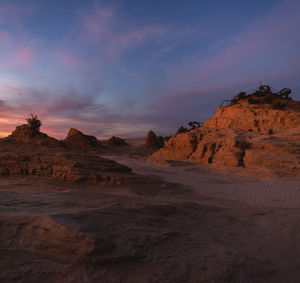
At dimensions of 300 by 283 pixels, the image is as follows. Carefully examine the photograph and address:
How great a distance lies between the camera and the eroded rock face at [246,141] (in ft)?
32.2

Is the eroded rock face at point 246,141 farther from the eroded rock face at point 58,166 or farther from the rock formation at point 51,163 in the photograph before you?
the eroded rock face at point 58,166

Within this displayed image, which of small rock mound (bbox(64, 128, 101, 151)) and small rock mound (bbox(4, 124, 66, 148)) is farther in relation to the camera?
small rock mound (bbox(64, 128, 101, 151))

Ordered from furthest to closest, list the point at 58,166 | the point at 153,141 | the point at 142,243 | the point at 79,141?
the point at 153,141, the point at 79,141, the point at 58,166, the point at 142,243

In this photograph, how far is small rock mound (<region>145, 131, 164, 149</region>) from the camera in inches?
1075

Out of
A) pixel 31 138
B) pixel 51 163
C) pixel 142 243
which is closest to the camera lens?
pixel 142 243

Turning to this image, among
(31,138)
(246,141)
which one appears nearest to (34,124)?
(31,138)

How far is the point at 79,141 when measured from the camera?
22469 millimetres

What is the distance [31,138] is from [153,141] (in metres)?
20.4

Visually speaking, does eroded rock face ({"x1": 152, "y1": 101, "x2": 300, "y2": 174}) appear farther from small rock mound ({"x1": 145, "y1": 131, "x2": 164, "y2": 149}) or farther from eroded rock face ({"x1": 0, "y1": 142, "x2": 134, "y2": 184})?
small rock mound ({"x1": 145, "y1": 131, "x2": 164, "y2": 149})

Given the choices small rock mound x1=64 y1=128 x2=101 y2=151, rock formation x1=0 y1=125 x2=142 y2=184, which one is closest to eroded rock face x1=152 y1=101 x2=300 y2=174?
rock formation x1=0 y1=125 x2=142 y2=184

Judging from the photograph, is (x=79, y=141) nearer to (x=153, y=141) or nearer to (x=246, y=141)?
(x=153, y=141)

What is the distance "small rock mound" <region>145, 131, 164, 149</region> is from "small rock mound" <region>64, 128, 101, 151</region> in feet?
23.8

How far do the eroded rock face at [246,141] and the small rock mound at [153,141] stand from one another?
10.9 metres

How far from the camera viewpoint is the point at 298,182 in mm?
7785
